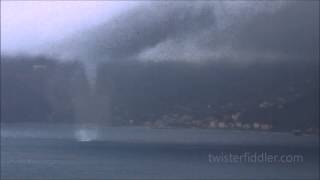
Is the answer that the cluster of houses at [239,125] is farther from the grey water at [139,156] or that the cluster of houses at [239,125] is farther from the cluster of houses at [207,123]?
the grey water at [139,156]

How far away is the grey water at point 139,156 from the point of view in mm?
13602

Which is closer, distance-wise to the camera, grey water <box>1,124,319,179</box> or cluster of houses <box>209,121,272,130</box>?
grey water <box>1,124,319,179</box>

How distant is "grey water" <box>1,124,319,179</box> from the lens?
13.6m

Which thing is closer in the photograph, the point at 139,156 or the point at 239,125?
the point at 139,156

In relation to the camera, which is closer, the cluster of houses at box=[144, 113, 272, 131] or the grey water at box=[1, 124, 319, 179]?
the grey water at box=[1, 124, 319, 179]

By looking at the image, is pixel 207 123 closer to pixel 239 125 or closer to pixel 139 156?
pixel 239 125

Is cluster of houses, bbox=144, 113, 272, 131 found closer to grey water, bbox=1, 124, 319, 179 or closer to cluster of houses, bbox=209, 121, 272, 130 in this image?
cluster of houses, bbox=209, 121, 272, 130

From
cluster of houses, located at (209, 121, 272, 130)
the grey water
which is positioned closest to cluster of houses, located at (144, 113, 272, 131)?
cluster of houses, located at (209, 121, 272, 130)

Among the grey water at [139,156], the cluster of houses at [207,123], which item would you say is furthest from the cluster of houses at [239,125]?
the grey water at [139,156]

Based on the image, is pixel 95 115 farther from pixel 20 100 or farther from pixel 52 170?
pixel 52 170

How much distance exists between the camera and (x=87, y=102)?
2203 cm

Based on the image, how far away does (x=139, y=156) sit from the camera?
1585cm

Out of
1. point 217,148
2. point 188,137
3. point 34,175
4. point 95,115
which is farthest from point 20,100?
point 34,175

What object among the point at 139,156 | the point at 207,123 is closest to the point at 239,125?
the point at 207,123
